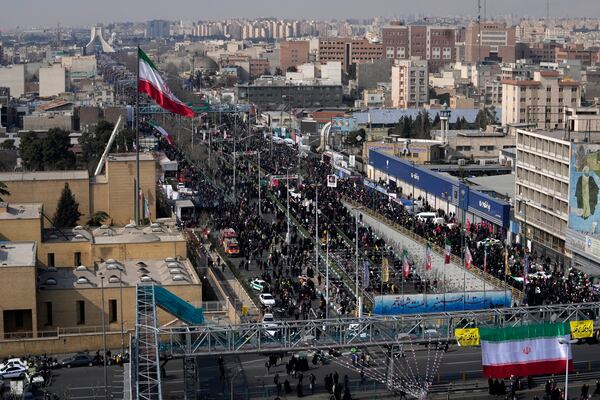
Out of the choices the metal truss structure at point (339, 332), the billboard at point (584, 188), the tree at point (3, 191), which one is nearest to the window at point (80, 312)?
the metal truss structure at point (339, 332)

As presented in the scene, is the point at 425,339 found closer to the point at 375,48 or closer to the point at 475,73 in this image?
the point at 475,73

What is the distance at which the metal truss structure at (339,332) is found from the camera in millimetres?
17094

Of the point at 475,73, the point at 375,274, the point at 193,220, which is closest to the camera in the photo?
the point at 375,274

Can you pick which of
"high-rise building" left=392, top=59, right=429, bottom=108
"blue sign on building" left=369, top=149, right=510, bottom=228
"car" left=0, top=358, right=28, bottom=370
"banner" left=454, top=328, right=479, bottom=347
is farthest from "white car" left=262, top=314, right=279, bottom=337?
"high-rise building" left=392, top=59, right=429, bottom=108

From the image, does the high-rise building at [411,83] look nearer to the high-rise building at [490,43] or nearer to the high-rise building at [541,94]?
the high-rise building at [541,94]

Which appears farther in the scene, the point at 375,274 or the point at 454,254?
the point at 454,254

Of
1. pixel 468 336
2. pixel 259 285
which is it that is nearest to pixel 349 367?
pixel 468 336

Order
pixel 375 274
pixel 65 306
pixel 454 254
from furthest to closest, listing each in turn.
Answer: pixel 454 254, pixel 375 274, pixel 65 306

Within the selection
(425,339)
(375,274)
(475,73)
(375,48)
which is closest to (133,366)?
(425,339)

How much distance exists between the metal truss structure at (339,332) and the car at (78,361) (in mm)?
1812

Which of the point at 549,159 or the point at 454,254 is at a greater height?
the point at 549,159

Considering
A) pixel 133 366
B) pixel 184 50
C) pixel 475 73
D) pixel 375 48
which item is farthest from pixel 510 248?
pixel 184 50

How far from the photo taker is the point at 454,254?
27.6 m

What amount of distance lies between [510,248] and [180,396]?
43.9 ft
